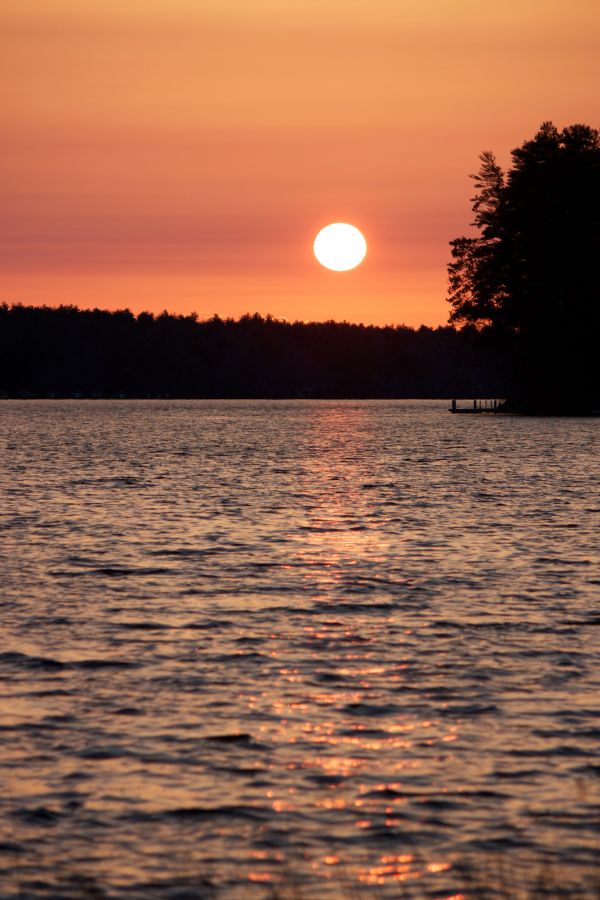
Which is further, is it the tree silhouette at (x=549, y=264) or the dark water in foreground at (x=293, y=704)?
→ the tree silhouette at (x=549, y=264)

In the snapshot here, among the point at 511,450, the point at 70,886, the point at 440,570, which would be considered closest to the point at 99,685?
the point at 70,886

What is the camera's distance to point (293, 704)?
1606 centimetres

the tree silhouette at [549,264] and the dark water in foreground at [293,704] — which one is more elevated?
the tree silhouette at [549,264]

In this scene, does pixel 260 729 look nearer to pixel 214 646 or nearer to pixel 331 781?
pixel 331 781

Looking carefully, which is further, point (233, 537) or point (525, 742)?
point (233, 537)

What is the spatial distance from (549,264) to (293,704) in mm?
125611

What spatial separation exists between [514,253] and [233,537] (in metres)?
113

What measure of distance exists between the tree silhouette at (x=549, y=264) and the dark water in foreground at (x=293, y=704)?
101 m

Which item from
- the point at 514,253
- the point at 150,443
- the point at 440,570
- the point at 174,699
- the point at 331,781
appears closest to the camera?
the point at 331,781

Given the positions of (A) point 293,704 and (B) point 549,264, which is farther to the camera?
(B) point 549,264

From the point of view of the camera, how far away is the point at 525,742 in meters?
14.1

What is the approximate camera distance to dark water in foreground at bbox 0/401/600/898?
1101 cm

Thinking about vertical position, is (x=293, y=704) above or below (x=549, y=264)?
below

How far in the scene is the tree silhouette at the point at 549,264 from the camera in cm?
13662
